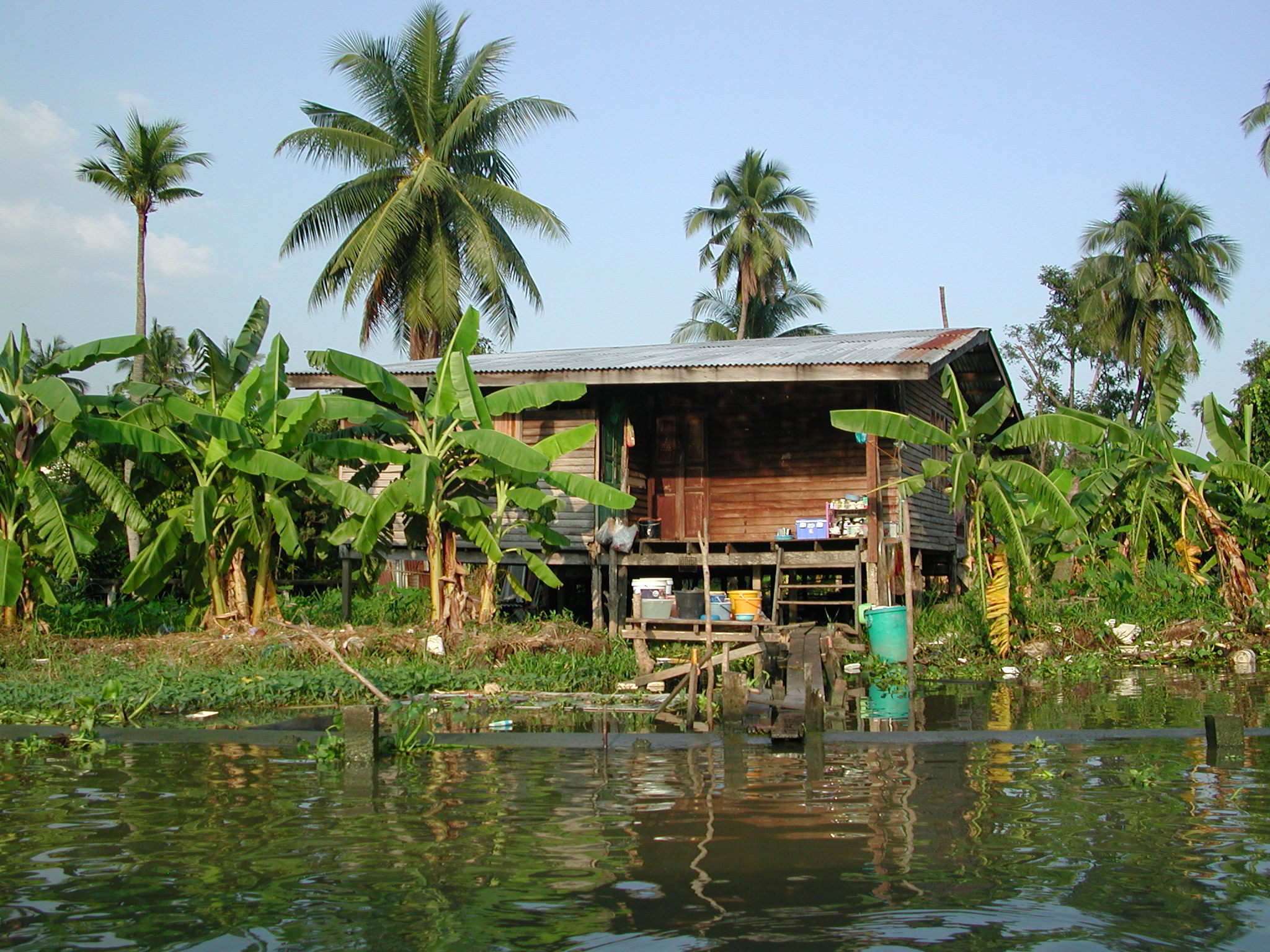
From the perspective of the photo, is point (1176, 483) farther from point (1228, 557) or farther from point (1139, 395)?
point (1139, 395)

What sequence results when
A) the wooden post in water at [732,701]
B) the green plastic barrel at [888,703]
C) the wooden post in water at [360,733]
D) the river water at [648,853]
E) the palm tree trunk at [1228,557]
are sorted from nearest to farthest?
the river water at [648,853], the wooden post in water at [360,733], the wooden post in water at [732,701], the green plastic barrel at [888,703], the palm tree trunk at [1228,557]

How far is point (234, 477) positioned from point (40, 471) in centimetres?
228

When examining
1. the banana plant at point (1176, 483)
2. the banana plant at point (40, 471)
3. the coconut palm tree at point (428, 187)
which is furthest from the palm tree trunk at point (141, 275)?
the banana plant at point (1176, 483)

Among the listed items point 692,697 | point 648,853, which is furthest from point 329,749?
point 648,853

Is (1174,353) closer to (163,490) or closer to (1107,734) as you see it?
(1107,734)

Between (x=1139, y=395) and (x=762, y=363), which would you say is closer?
Answer: (x=762, y=363)

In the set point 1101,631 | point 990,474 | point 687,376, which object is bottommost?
point 1101,631

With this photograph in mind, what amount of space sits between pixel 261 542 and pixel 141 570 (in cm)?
157

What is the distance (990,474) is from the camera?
14102mm

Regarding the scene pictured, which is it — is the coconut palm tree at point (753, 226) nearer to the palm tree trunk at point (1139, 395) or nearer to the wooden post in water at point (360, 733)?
the palm tree trunk at point (1139, 395)

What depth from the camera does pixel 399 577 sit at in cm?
2289

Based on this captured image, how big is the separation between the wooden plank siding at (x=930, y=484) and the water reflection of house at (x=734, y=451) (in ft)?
0.20

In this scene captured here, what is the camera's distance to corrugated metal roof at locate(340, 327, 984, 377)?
15.0m

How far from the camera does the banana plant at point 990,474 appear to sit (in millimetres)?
13734
